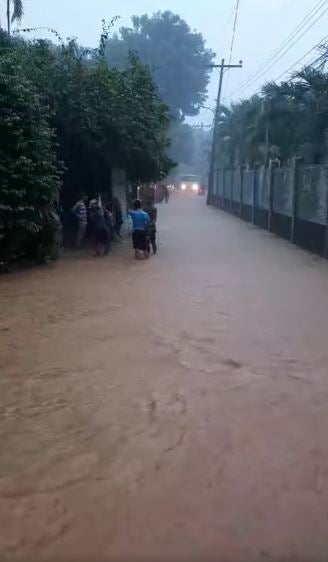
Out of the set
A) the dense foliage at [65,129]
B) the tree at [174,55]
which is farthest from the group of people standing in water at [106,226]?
the tree at [174,55]

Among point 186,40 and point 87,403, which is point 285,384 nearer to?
point 87,403

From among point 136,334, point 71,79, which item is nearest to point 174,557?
point 136,334

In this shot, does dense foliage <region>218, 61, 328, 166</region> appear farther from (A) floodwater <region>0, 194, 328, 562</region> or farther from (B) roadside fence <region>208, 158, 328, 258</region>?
(A) floodwater <region>0, 194, 328, 562</region>

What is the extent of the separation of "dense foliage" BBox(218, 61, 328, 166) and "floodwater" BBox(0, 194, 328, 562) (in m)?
15.0

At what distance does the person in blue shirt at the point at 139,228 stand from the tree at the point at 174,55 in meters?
45.7

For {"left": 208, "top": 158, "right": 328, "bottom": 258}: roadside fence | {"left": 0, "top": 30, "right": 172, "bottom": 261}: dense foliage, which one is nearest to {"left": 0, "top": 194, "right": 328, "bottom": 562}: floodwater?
{"left": 0, "top": 30, "right": 172, "bottom": 261}: dense foliage

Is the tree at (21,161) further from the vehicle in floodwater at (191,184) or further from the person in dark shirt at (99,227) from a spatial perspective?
the vehicle in floodwater at (191,184)

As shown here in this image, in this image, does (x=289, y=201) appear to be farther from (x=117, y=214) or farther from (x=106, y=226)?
(x=106, y=226)

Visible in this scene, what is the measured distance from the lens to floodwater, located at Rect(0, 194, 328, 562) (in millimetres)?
3578

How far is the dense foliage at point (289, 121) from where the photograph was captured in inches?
945

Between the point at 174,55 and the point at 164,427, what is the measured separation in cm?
5968

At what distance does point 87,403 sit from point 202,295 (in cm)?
563

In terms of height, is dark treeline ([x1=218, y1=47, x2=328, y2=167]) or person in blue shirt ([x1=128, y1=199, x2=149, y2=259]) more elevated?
dark treeline ([x1=218, y1=47, x2=328, y2=167])

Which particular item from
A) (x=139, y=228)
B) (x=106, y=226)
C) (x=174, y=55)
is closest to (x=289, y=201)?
(x=106, y=226)
